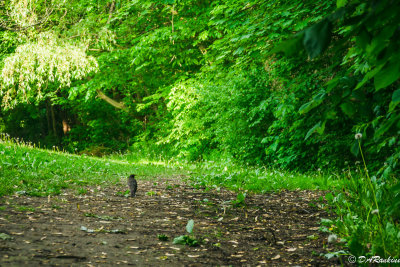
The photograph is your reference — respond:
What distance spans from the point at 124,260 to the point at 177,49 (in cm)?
1320

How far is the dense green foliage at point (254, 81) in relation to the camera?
1621 mm

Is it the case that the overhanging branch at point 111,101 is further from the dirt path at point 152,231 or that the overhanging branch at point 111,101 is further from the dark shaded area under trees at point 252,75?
the dirt path at point 152,231

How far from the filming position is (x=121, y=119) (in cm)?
2248

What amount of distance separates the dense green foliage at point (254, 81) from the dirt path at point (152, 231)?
0.58 meters

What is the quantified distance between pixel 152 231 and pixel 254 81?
7871mm

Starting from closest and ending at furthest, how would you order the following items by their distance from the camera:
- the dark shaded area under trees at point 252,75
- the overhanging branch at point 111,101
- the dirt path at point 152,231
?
the dark shaded area under trees at point 252,75 < the dirt path at point 152,231 < the overhanging branch at point 111,101

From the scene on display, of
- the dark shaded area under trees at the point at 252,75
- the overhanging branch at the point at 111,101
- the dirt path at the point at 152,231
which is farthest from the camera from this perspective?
the overhanging branch at the point at 111,101

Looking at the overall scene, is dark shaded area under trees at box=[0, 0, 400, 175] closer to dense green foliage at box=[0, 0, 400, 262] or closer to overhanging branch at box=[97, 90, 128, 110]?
dense green foliage at box=[0, 0, 400, 262]

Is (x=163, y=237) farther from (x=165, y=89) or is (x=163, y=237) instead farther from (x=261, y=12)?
(x=165, y=89)

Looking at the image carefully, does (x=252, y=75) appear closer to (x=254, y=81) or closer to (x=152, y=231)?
(x=254, y=81)

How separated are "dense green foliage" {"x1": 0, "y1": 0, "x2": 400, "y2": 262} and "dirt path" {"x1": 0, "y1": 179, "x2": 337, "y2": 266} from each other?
581 millimetres

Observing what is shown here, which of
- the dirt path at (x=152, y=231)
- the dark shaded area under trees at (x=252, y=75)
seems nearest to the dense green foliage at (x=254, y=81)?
the dark shaded area under trees at (x=252, y=75)

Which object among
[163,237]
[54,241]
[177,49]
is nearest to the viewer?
[54,241]

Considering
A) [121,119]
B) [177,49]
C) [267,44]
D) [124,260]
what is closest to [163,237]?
[124,260]
